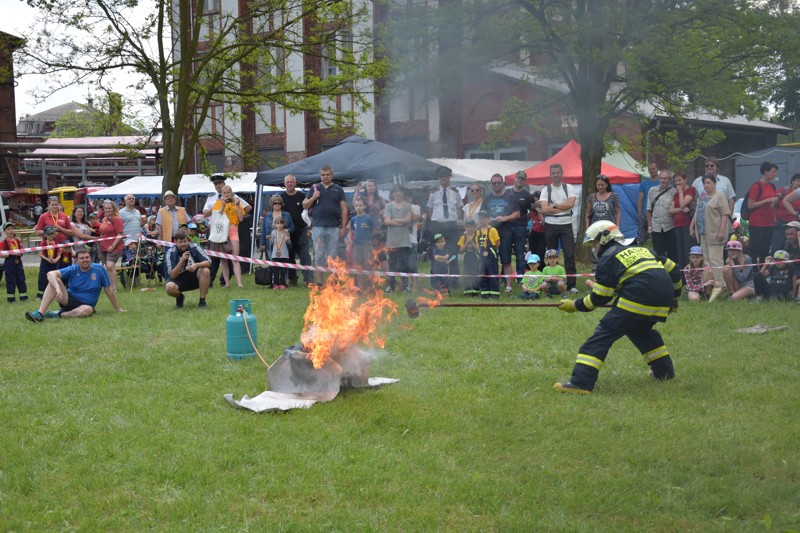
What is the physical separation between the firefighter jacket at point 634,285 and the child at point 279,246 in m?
8.13

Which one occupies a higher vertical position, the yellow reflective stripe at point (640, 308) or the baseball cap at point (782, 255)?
the baseball cap at point (782, 255)

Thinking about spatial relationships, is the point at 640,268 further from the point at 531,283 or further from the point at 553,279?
the point at 553,279

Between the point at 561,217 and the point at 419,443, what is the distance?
25.8 feet

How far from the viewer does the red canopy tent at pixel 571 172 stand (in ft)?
64.3

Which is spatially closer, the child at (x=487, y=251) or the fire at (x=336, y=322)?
the fire at (x=336, y=322)

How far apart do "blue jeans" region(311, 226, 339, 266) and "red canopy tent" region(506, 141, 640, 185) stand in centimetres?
816

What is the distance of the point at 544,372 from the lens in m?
7.38

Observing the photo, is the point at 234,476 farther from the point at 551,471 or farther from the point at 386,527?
the point at 551,471

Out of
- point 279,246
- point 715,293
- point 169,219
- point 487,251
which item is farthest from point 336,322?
point 169,219

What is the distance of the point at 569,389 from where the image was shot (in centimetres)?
664

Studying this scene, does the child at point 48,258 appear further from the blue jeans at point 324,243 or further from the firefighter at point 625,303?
the firefighter at point 625,303

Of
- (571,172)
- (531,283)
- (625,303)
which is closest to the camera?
(625,303)

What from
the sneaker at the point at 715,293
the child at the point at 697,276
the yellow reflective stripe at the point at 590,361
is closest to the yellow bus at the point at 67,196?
the child at the point at 697,276

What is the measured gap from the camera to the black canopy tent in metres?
14.4
